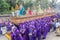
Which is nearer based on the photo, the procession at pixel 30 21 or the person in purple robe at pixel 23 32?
the procession at pixel 30 21

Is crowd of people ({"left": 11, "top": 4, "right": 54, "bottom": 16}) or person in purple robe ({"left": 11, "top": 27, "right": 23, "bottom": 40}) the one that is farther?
crowd of people ({"left": 11, "top": 4, "right": 54, "bottom": 16})

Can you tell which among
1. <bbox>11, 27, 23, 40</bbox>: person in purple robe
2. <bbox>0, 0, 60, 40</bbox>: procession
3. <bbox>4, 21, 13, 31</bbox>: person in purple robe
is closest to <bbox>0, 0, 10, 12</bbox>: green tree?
<bbox>0, 0, 60, 40</bbox>: procession

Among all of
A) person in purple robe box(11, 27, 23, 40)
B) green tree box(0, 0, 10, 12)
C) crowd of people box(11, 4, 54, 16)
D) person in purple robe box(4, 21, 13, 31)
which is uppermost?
green tree box(0, 0, 10, 12)

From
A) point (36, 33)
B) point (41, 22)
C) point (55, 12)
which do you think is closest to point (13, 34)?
point (36, 33)

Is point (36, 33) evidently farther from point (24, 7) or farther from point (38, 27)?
point (24, 7)

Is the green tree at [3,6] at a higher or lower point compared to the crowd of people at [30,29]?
higher

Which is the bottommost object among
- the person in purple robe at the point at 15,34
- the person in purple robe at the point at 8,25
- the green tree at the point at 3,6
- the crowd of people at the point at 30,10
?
the person in purple robe at the point at 15,34

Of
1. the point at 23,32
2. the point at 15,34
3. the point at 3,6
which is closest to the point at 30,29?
the point at 23,32

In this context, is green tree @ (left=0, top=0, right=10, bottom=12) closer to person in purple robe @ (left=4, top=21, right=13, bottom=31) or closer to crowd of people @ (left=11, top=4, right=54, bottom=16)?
crowd of people @ (left=11, top=4, right=54, bottom=16)

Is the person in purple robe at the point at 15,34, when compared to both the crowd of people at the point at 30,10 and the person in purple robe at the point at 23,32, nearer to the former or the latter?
the person in purple robe at the point at 23,32

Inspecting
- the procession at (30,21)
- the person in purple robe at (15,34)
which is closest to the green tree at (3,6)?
the procession at (30,21)

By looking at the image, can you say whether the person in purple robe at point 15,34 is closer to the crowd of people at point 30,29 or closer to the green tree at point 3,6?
the crowd of people at point 30,29

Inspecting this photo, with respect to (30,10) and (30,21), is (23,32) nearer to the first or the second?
(30,21)

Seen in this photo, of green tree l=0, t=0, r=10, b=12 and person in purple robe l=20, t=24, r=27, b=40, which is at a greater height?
green tree l=0, t=0, r=10, b=12
